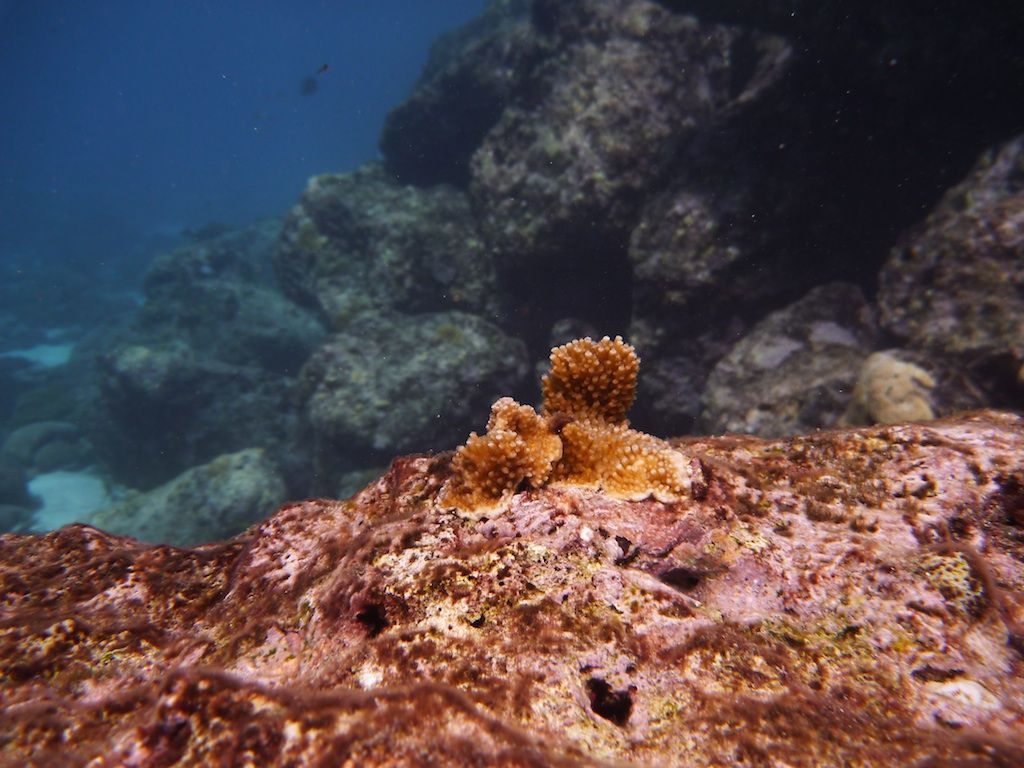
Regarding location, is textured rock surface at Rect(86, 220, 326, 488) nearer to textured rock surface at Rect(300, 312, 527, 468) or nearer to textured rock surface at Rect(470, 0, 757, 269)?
textured rock surface at Rect(300, 312, 527, 468)

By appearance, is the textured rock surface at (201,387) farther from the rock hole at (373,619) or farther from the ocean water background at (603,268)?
the rock hole at (373,619)

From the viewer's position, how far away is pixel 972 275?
15.8 ft

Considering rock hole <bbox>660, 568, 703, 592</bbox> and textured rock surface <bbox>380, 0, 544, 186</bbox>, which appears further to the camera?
textured rock surface <bbox>380, 0, 544, 186</bbox>

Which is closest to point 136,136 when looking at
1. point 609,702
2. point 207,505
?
point 207,505

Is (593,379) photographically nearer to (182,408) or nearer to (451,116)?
(451,116)

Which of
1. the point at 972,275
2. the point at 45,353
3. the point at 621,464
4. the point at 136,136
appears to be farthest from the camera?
the point at 136,136

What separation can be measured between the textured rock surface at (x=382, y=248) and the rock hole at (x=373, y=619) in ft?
27.9

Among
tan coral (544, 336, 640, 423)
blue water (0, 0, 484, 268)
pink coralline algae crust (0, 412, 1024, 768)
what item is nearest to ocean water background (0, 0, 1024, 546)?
pink coralline algae crust (0, 412, 1024, 768)

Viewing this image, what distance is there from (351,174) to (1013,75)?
11.7 meters

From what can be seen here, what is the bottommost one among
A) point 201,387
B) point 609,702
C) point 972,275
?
point 972,275

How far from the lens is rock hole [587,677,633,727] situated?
55.3 inches

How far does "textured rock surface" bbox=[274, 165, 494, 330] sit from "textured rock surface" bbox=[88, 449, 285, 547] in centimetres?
333

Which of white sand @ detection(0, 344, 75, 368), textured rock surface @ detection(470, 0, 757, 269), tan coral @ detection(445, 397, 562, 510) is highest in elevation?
white sand @ detection(0, 344, 75, 368)

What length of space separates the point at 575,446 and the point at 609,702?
3.05ft
